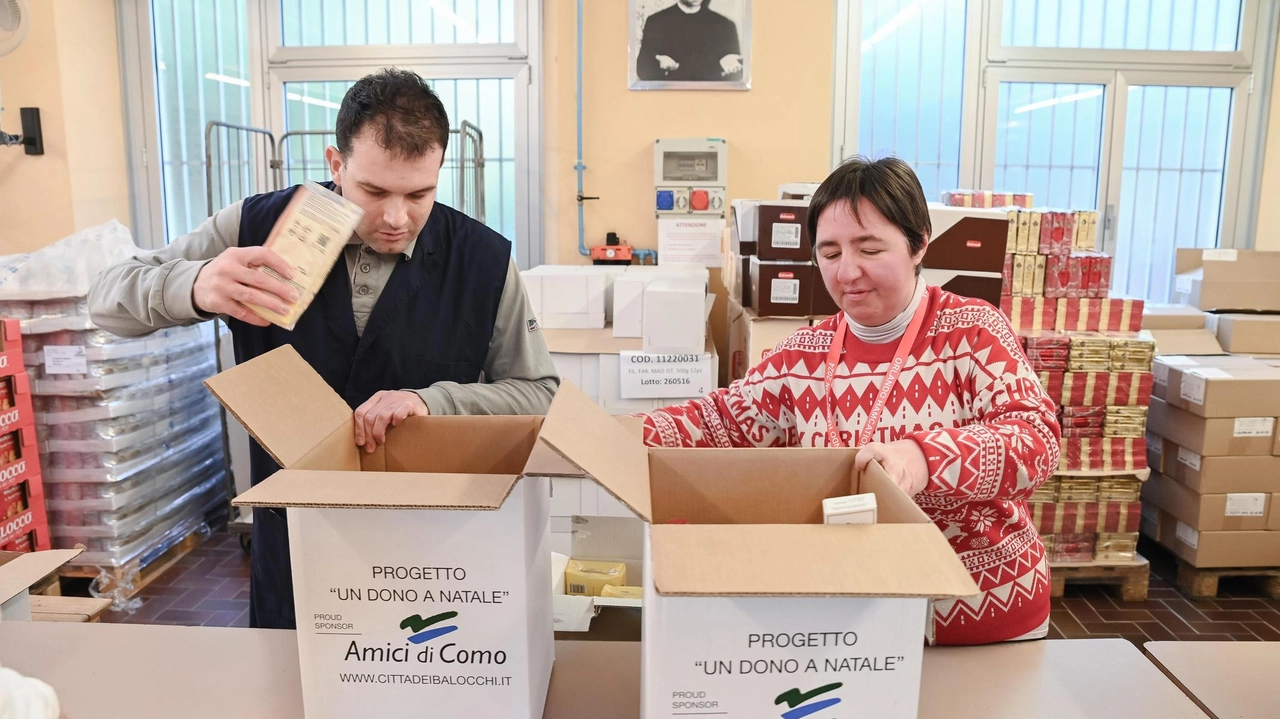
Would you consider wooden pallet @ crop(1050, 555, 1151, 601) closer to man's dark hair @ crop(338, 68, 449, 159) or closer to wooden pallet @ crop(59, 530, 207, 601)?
man's dark hair @ crop(338, 68, 449, 159)

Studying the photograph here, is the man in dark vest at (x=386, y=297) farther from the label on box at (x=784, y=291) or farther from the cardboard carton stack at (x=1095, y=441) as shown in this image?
the cardboard carton stack at (x=1095, y=441)

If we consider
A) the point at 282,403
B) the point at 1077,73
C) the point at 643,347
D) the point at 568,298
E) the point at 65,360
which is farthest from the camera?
the point at 1077,73

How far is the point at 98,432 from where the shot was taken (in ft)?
10.2

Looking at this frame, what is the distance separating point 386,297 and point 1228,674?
1395mm

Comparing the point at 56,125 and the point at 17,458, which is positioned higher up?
the point at 56,125

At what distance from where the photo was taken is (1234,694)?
1069mm

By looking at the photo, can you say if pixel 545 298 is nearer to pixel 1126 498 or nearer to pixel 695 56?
pixel 695 56

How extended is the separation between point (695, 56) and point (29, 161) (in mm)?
2953

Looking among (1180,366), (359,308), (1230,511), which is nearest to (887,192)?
(359,308)

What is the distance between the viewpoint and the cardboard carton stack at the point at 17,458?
282 centimetres

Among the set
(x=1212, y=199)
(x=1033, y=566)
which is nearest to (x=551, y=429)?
(x=1033, y=566)

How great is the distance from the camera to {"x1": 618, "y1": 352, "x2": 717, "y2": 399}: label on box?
2871 millimetres

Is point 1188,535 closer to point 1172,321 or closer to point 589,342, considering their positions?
point 1172,321

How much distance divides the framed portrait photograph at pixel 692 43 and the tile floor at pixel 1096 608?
2.58 meters
